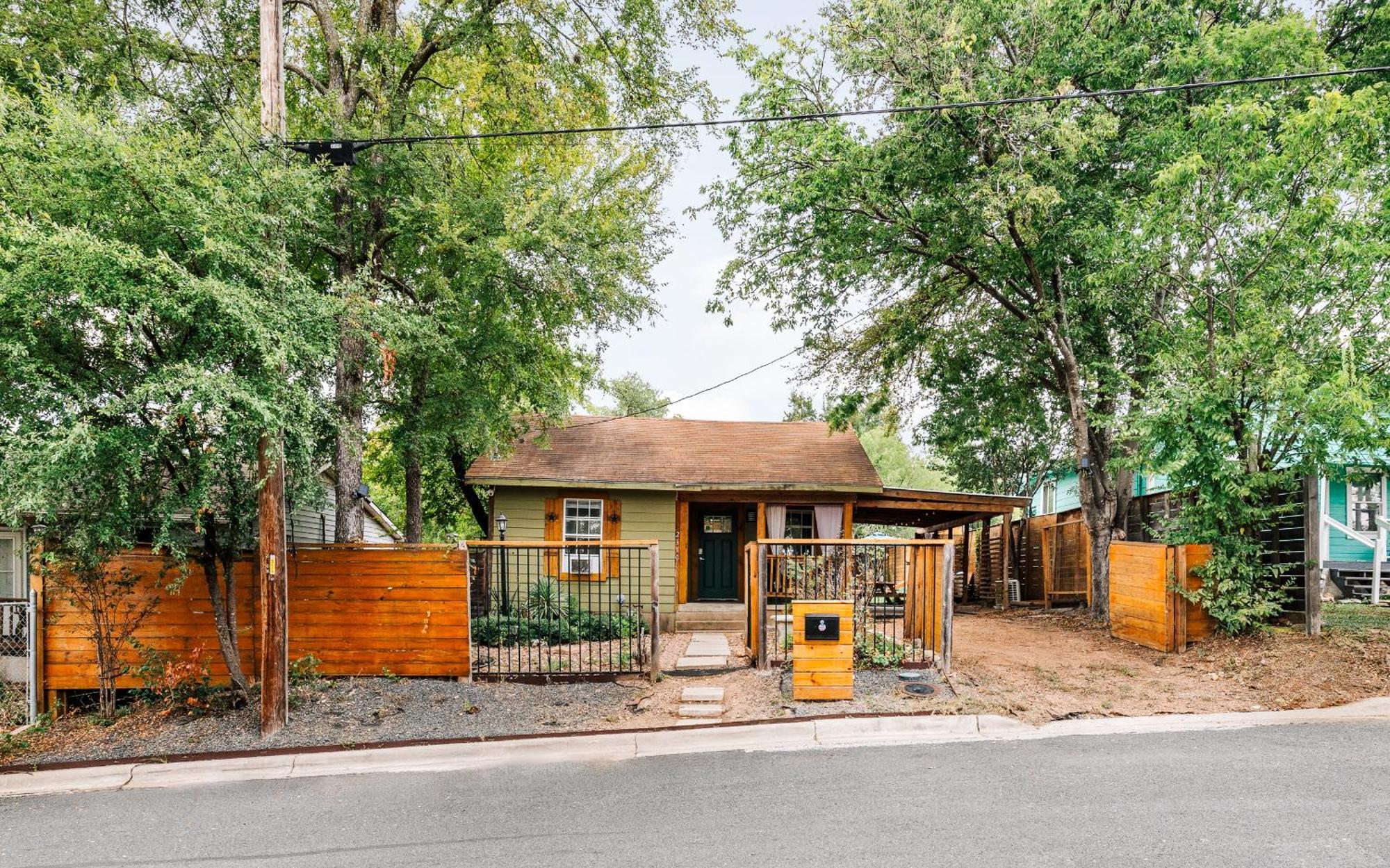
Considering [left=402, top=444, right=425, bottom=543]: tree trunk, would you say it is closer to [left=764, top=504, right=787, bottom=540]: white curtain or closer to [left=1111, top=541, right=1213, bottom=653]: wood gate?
[left=764, top=504, right=787, bottom=540]: white curtain

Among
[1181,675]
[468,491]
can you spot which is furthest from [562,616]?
[1181,675]

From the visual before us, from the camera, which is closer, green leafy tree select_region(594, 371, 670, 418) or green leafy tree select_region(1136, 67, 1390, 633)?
green leafy tree select_region(1136, 67, 1390, 633)

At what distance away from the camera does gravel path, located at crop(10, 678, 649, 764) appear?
623 cm

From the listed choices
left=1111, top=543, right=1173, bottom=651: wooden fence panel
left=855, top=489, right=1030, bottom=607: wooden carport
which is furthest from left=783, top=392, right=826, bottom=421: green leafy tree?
left=1111, top=543, right=1173, bottom=651: wooden fence panel

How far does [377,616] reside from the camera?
762 cm

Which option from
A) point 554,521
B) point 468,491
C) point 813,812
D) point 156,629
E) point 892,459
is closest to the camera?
point 813,812

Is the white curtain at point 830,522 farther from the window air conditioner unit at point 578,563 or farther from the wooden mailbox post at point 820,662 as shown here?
the wooden mailbox post at point 820,662

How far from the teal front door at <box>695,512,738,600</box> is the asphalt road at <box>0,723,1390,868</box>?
8531 millimetres

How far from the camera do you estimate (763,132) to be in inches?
440

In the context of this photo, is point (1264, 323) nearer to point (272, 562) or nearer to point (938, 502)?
point (938, 502)

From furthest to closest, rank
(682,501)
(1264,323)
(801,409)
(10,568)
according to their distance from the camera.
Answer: (801,409), (682,501), (10,568), (1264,323)

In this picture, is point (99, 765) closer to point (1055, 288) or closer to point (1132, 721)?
point (1132, 721)

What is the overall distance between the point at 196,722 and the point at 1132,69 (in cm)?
1361

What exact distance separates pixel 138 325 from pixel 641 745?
4.95 meters
